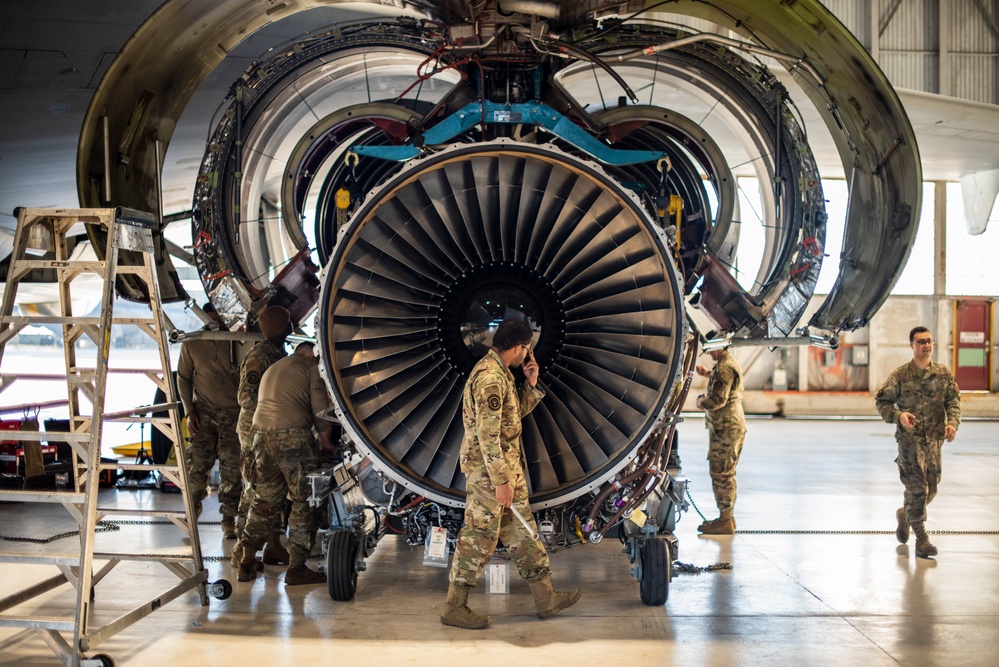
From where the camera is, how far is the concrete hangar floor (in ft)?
13.8

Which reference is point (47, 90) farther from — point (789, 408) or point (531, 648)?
point (789, 408)

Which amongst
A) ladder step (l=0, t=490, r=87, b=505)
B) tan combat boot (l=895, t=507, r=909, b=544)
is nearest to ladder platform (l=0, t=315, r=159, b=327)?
ladder step (l=0, t=490, r=87, b=505)

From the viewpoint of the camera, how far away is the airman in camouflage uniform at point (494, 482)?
14.7 feet

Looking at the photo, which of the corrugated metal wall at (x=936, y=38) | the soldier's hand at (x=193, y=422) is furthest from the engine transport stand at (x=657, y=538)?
the corrugated metal wall at (x=936, y=38)

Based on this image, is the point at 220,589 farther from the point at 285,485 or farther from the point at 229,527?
the point at 229,527

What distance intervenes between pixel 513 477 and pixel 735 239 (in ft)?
6.84

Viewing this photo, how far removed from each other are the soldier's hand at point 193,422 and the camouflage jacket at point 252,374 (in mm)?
1115

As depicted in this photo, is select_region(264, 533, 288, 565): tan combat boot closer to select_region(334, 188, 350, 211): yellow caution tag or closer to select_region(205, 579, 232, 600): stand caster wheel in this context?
select_region(205, 579, 232, 600): stand caster wheel

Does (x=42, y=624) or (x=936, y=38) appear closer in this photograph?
(x=42, y=624)

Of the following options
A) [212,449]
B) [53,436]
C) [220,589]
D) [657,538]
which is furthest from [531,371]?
[212,449]

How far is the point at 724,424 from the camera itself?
7602 millimetres

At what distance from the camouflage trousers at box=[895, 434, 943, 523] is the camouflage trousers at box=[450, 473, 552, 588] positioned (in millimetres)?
3188

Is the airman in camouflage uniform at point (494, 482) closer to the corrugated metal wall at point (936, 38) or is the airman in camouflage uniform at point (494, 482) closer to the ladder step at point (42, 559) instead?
the ladder step at point (42, 559)

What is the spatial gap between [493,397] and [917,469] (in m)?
3.67
